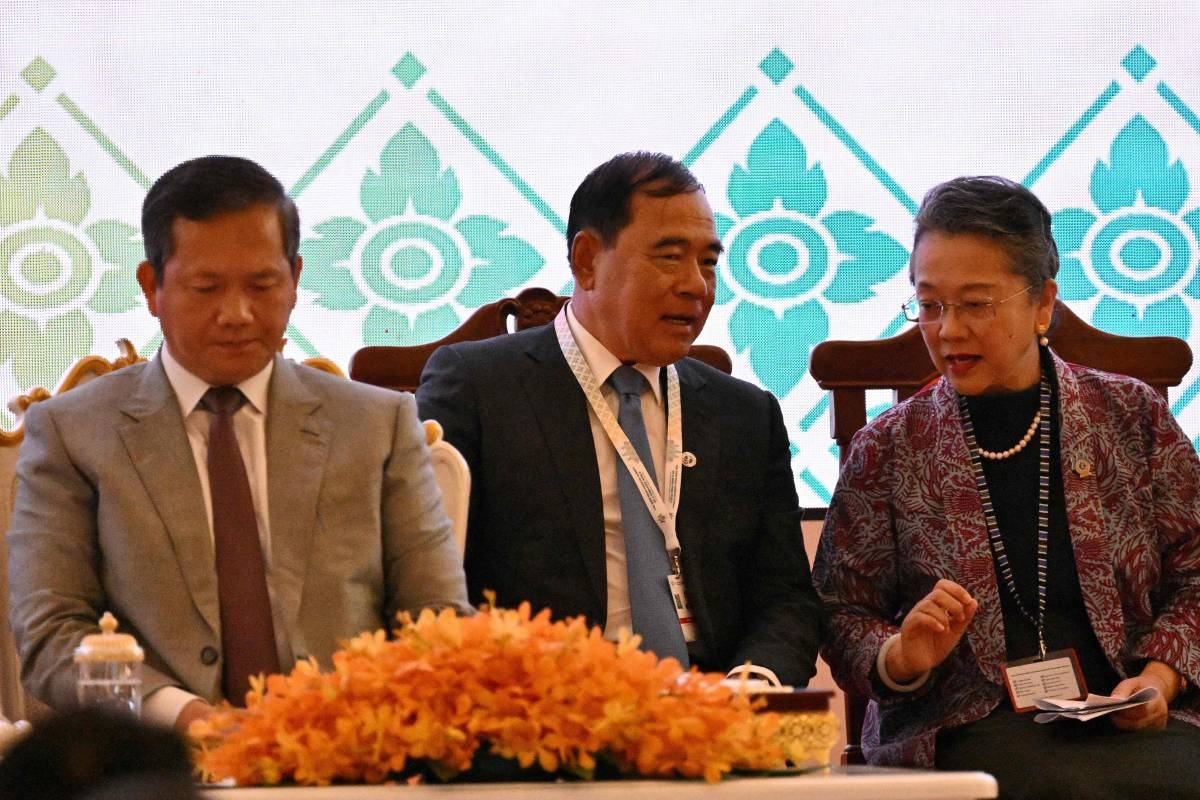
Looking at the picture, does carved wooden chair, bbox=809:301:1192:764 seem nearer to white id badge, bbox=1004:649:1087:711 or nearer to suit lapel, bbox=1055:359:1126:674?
suit lapel, bbox=1055:359:1126:674

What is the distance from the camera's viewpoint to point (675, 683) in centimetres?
176

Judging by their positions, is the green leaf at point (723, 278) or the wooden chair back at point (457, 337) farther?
the green leaf at point (723, 278)

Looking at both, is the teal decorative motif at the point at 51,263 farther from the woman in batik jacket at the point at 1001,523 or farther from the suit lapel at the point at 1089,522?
the suit lapel at the point at 1089,522

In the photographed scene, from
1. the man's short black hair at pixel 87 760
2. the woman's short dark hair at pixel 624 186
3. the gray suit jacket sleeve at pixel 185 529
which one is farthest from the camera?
the woman's short dark hair at pixel 624 186

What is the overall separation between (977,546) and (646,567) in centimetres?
61

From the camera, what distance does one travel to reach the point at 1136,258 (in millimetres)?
4238

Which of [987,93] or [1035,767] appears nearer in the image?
[1035,767]

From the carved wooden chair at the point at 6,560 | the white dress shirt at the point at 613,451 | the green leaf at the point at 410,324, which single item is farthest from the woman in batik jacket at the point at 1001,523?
the carved wooden chair at the point at 6,560

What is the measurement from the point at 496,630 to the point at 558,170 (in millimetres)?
2591

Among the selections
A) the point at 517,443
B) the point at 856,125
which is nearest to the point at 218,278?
the point at 517,443

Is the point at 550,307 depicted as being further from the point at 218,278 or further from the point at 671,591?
the point at 218,278

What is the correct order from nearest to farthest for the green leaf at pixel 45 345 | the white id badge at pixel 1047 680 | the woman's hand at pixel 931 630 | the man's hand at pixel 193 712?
1. the man's hand at pixel 193 712
2. the woman's hand at pixel 931 630
3. the white id badge at pixel 1047 680
4. the green leaf at pixel 45 345

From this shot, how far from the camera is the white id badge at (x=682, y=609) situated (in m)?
2.95

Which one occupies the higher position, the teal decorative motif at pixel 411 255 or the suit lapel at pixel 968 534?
the teal decorative motif at pixel 411 255
